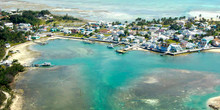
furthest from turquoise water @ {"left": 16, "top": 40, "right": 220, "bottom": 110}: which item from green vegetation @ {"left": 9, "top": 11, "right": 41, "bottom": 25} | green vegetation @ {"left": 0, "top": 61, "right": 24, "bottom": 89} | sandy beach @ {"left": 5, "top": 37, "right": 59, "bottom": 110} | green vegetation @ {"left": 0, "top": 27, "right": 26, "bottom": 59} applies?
green vegetation @ {"left": 9, "top": 11, "right": 41, "bottom": 25}

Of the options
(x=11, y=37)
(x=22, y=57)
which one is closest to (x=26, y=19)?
(x=11, y=37)

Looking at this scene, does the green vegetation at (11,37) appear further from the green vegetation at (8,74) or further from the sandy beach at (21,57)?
the green vegetation at (8,74)

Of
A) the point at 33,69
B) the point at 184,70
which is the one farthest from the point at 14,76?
the point at 184,70

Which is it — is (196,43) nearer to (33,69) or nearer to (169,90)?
(169,90)

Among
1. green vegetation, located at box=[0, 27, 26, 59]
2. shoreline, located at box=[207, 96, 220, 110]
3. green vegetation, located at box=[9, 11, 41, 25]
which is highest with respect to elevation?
green vegetation, located at box=[9, 11, 41, 25]

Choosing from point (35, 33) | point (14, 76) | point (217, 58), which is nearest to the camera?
point (14, 76)

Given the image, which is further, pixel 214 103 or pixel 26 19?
pixel 26 19

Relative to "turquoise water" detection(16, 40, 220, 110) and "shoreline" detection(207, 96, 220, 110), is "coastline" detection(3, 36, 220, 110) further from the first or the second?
"turquoise water" detection(16, 40, 220, 110)

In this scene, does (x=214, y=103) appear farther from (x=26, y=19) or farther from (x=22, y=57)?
(x=26, y=19)
